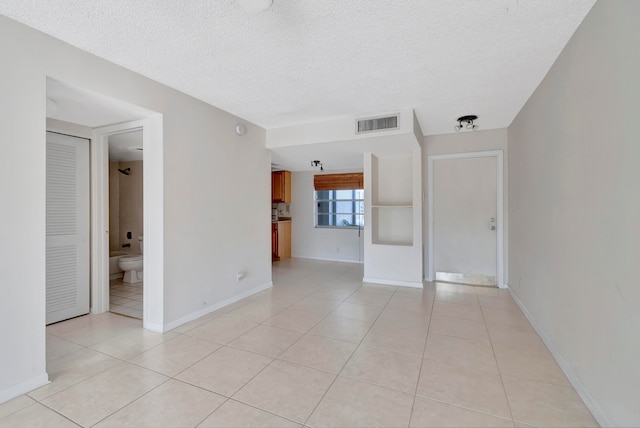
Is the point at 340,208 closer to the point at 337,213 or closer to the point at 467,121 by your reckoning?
the point at 337,213

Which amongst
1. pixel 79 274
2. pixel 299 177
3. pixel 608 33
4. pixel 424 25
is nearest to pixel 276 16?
pixel 424 25

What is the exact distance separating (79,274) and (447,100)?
15.2 ft

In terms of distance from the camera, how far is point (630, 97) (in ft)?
4.38

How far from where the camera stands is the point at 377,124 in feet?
11.4

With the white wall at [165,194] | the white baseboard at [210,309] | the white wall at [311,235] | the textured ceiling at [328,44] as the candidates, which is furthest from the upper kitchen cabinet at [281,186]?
the textured ceiling at [328,44]

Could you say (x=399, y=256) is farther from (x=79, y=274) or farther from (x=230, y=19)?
(x=79, y=274)

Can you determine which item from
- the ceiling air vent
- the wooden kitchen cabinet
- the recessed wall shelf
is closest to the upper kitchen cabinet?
the wooden kitchen cabinet

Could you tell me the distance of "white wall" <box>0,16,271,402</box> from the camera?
1753mm

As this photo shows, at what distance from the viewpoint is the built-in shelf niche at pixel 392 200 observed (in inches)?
184

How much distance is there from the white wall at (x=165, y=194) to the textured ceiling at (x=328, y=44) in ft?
0.66

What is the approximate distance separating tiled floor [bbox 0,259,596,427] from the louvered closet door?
0.80 ft

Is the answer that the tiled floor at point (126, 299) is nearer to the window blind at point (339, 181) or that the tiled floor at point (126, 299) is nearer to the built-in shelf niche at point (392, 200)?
the built-in shelf niche at point (392, 200)

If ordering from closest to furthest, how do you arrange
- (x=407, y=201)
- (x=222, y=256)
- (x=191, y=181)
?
(x=191, y=181)
(x=222, y=256)
(x=407, y=201)

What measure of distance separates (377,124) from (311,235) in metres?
3.94
